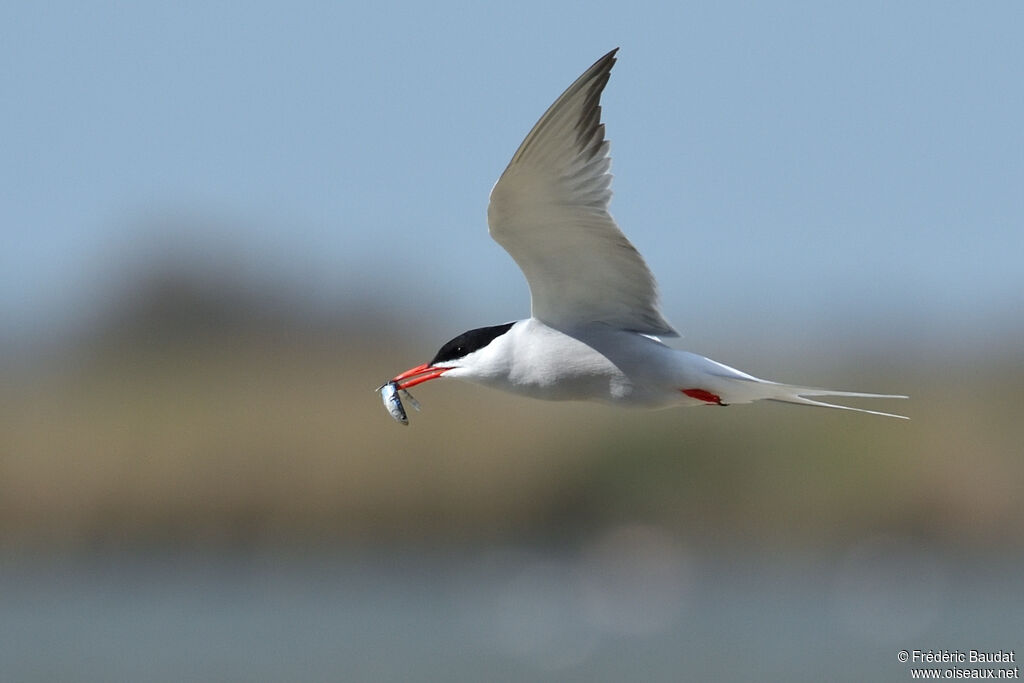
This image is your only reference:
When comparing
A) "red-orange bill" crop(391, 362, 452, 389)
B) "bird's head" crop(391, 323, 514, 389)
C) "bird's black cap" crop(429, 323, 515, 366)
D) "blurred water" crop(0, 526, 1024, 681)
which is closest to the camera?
"bird's head" crop(391, 323, 514, 389)

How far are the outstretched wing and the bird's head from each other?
20 cm

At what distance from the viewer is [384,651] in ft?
44.4

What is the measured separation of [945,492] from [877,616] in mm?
2630

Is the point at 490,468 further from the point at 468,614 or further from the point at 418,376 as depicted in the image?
the point at 418,376

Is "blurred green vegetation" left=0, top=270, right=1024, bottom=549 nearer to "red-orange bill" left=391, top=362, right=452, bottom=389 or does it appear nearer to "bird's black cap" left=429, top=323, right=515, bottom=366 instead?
"red-orange bill" left=391, top=362, right=452, bottom=389

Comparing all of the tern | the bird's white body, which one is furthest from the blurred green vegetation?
the bird's white body

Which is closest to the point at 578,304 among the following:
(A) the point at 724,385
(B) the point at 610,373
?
(B) the point at 610,373

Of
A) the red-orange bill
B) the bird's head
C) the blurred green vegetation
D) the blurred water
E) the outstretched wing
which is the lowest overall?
the blurred water

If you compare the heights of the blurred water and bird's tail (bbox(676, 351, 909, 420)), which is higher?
bird's tail (bbox(676, 351, 909, 420))

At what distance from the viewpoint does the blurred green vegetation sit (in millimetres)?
12875

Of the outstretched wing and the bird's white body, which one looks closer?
the outstretched wing

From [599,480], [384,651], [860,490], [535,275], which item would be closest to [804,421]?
[860,490]

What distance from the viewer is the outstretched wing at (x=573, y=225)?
16.7 feet

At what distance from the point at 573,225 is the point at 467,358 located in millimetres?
654
